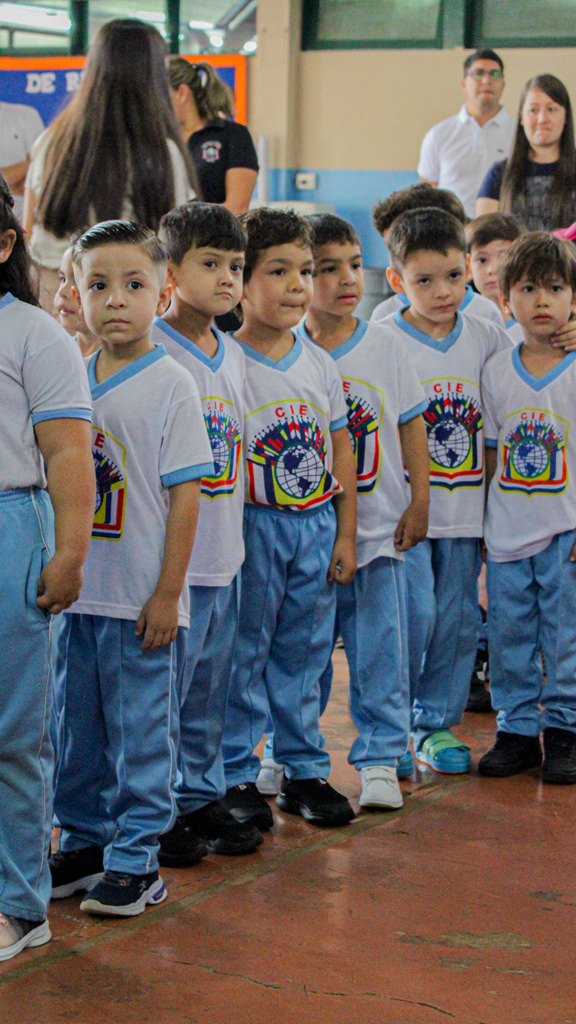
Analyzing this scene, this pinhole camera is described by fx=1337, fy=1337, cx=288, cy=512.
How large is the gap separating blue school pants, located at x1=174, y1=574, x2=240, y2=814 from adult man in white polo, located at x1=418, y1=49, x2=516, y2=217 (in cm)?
380

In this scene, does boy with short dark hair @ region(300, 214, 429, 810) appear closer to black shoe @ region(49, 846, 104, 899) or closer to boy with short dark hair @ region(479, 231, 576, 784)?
boy with short dark hair @ region(479, 231, 576, 784)

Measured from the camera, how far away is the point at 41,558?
2.03 m

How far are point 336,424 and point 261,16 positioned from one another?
692 centimetres

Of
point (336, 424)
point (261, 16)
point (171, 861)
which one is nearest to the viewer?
point (171, 861)

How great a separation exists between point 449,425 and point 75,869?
129cm

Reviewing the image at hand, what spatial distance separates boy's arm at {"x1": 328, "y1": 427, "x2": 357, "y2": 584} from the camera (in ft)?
8.97

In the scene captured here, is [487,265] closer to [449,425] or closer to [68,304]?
[449,425]

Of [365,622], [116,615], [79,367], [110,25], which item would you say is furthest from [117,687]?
[110,25]

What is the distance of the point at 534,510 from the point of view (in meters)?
2.99

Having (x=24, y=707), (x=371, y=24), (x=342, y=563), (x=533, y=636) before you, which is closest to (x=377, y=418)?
(x=342, y=563)

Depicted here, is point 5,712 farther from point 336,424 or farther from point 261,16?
point 261,16

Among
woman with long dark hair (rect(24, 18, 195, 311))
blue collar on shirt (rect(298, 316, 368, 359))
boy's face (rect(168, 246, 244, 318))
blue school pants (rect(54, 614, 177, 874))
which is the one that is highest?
woman with long dark hair (rect(24, 18, 195, 311))

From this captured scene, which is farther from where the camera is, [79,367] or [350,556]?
[350,556]

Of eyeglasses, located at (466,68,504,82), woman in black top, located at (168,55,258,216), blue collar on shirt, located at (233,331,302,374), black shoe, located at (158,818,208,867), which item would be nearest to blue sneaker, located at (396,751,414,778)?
black shoe, located at (158,818,208,867)
